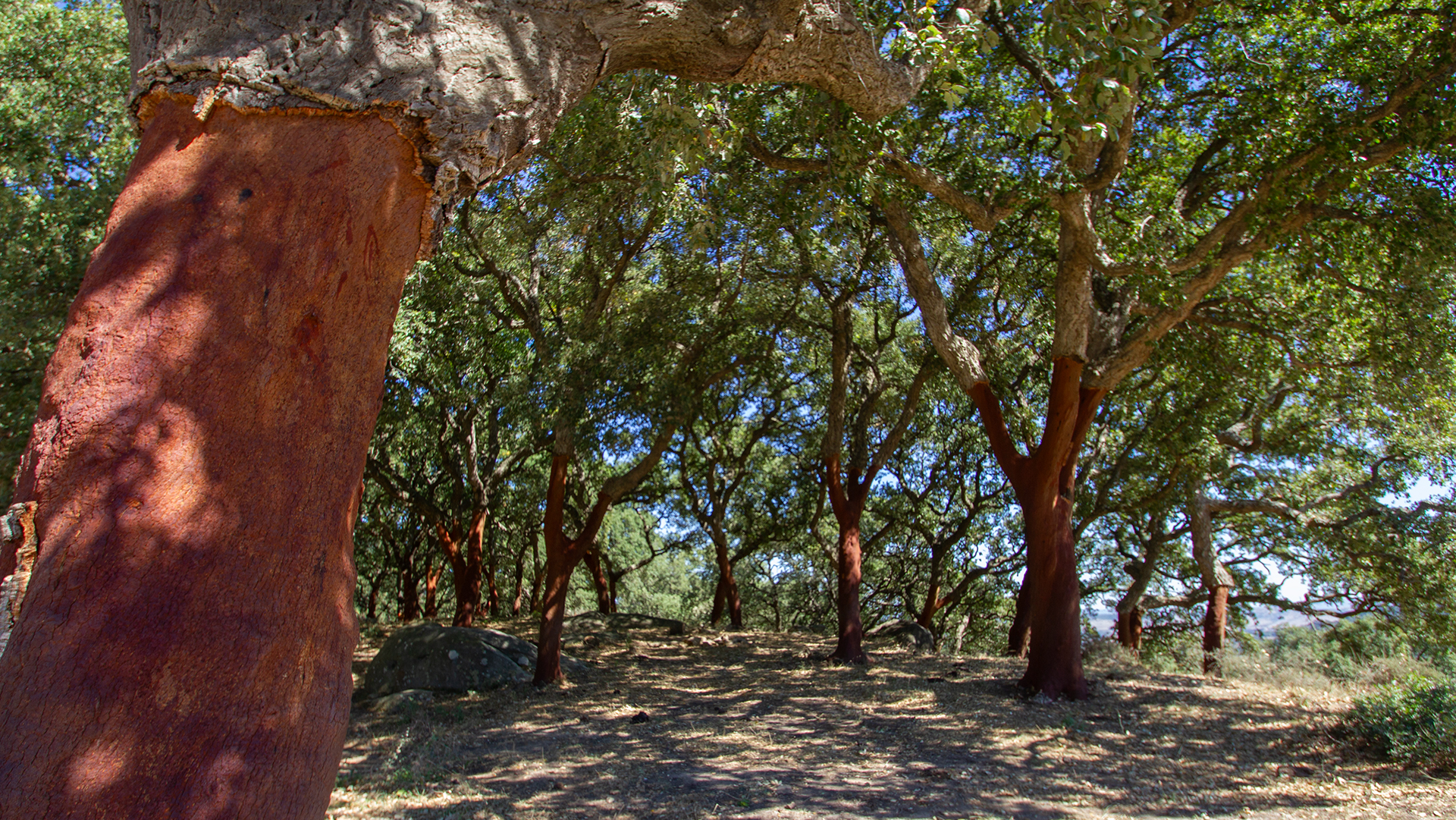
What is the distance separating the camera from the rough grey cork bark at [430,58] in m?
2.15

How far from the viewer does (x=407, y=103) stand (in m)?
2.25

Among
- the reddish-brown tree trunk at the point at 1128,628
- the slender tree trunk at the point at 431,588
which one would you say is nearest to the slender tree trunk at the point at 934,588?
the reddish-brown tree trunk at the point at 1128,628

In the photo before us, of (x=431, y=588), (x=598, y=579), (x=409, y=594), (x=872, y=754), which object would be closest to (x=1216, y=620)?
(x=872, y=754)

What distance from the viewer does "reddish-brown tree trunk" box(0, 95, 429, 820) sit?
1.58 metres

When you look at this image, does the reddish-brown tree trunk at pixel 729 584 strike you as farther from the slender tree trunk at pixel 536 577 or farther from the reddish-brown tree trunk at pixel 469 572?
the slender tree trunk at pixel 536 577

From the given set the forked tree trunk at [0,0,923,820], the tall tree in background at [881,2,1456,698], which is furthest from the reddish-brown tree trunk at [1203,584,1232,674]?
the forked tree trunk at [0,0,923,820]

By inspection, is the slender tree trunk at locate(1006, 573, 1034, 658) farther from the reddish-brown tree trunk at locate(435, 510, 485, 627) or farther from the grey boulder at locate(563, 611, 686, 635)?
the reddish-brown tree trunk at locate(435, 510, 485, 627)

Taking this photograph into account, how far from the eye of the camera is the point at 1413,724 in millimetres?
5844

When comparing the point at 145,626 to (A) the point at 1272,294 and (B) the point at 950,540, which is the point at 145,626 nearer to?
(A) the point at 1272,294

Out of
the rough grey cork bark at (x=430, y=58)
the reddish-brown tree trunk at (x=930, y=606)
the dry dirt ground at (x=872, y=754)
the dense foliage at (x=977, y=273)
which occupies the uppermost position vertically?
the dense foliage at (x=977, y=273)

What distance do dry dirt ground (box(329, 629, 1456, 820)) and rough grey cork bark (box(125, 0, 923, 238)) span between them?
402cm

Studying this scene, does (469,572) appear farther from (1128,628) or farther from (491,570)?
(1128,628)

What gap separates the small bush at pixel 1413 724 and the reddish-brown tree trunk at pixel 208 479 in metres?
6.83

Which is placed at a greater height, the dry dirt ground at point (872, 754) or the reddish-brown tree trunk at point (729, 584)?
the reddish-brown tree trunk at point (729, 584)
